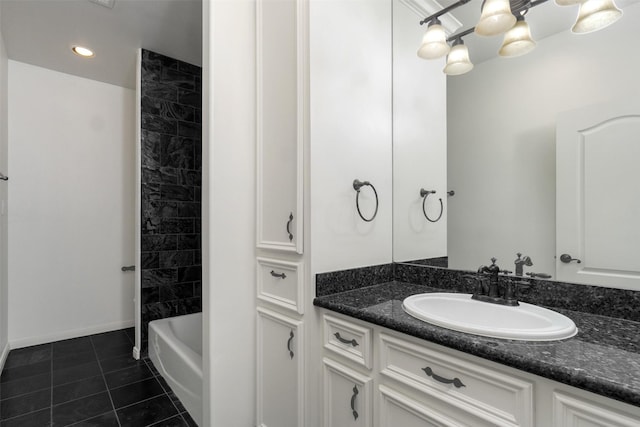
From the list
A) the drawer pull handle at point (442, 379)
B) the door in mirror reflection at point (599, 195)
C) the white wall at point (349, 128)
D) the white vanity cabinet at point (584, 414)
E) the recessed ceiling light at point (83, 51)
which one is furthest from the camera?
the recessed ceiling light at point (83, 51)

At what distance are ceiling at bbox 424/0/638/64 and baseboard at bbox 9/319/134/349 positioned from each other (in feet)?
12.7

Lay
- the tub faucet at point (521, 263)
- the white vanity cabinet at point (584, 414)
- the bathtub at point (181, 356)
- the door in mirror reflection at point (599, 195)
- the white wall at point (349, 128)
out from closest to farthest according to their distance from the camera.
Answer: the white vanity cabinet at point (584, 414)
the door in mirror reflection at point (599, 195)
the tub faucet at point (521, 263)
the white wall at point (349, 128)
the bathtub at point (181, 356)

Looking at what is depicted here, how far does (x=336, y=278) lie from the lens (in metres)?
1.42

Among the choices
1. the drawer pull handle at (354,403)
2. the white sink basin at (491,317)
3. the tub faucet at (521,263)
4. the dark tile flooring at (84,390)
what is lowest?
the dark tile flooring at (84,390)

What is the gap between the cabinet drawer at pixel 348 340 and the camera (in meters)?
1.14

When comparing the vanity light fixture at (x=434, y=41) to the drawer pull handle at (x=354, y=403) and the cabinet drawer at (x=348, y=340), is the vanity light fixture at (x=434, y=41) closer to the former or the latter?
the cabinet drawer at (x=348, y=340)

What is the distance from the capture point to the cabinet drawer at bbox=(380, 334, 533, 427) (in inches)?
31.3

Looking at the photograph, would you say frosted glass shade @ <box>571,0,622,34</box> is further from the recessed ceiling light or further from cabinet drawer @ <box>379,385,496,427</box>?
the recessed ceiling light

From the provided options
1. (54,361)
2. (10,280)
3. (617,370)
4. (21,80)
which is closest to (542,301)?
(617,370)

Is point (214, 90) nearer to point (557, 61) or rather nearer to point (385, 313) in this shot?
point (385, 313)

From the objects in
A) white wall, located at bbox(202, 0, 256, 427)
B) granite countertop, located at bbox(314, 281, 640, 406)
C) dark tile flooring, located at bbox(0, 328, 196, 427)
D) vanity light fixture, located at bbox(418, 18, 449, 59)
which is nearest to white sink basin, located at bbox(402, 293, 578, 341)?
granite countertop, located at bbox(314, 281, 640, 406)

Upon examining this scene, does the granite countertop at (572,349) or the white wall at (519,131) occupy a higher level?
the white wall at (519,131)

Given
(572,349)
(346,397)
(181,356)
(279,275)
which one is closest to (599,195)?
(572,349)

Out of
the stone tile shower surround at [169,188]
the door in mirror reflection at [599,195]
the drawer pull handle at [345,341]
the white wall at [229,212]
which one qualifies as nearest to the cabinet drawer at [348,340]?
the drawer pull handle at [345,341]
